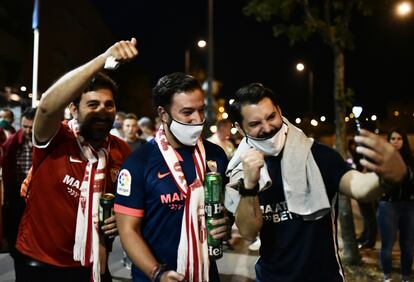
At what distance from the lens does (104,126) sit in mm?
2965

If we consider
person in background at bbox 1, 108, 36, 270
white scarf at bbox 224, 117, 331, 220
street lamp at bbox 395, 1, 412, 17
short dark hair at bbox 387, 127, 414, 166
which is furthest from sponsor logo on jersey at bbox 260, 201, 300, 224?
street lamp at bbox 395, 1, 412, 17

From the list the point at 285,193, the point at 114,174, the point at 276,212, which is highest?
the point at 114,174

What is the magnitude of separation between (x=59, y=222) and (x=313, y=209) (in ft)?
5.11

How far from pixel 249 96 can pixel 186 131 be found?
0.47 meters

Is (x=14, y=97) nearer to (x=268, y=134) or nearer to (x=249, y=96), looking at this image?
(x=249, y=96)

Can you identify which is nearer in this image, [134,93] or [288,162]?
[288,162]

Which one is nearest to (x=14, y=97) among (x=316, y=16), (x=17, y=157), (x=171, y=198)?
(x=17, y=157)

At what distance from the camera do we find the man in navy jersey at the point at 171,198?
2.44m

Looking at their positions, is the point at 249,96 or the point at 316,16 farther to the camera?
the point at 316,16

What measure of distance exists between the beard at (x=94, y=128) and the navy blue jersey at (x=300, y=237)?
3.56 ft

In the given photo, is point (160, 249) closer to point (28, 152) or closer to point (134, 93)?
point (28, 152)

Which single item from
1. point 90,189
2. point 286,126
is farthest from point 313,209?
point 90,189

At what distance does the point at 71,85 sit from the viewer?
2436mm

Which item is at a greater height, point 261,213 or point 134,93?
point 134,93
